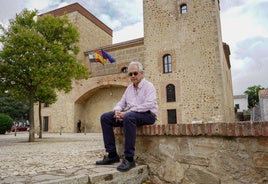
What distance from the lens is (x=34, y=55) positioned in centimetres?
1070

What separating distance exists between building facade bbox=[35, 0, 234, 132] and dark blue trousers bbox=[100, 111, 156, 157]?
14852 mm

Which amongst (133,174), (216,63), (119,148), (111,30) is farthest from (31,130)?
(111,30)

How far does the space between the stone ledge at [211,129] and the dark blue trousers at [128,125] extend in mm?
167

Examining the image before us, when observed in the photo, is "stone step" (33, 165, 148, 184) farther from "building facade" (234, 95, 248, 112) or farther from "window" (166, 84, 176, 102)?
"building facade" (234, 95, 248, 112)

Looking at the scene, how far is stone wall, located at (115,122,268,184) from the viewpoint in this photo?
2516mm

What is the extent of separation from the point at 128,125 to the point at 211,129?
3.67 ft

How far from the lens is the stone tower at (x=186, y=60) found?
1750 centimetres

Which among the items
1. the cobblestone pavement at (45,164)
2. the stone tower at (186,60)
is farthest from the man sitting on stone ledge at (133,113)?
the stone tower at (186,60)

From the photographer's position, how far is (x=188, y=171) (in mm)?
3016

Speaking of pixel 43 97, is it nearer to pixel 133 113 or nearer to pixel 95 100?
pixel 95 100

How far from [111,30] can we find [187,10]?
1823cm

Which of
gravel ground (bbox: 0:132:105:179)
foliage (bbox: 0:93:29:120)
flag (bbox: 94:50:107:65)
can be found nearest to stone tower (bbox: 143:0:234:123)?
flag (bbox: 94:50:107:65)

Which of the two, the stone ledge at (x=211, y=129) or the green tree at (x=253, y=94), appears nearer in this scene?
the stone ledge at (x=211, y=129)

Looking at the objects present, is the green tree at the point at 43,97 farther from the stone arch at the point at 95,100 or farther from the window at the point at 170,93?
the window at the point at 170,93
